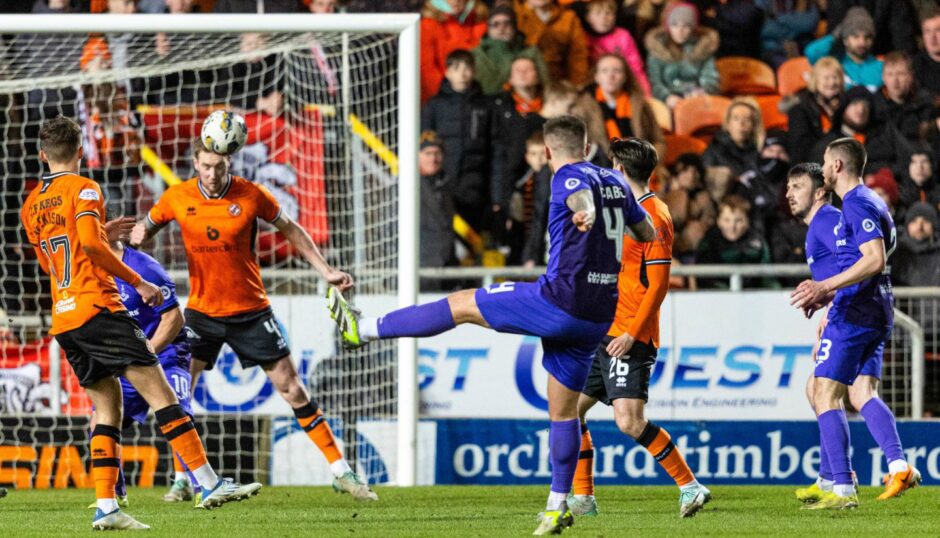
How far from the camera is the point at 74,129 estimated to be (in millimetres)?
7508

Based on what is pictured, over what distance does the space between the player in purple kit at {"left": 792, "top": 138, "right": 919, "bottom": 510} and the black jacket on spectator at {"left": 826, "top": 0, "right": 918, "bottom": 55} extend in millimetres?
6938

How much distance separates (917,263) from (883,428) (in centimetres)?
422

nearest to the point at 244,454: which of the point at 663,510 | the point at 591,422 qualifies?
the point at 591,422

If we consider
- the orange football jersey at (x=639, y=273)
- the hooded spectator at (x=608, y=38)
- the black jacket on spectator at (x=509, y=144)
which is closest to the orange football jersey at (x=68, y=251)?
the orange football jersey at (x=639, y=273)

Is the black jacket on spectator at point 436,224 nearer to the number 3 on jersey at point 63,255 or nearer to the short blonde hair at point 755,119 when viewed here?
the short blonde hair at point 755,119

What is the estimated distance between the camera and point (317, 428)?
970cm

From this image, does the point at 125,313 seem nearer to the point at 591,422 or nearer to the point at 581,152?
the point at 581,152

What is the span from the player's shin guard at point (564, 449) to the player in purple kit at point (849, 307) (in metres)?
1.84

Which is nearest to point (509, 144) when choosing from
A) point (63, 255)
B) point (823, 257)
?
point (823, 257)

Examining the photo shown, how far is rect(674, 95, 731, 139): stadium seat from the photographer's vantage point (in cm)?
1468

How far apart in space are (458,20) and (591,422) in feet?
16.5

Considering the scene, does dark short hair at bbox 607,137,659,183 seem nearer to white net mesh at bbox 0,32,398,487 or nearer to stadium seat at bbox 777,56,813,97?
white net mesh at bbox 0,32,398,487

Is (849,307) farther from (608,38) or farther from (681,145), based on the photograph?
(608,38)

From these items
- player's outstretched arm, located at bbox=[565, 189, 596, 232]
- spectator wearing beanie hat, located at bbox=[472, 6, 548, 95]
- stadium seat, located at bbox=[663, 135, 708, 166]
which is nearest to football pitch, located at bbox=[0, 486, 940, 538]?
player's outstretched arm, located at bbox=[565, 189, 596, 232]
